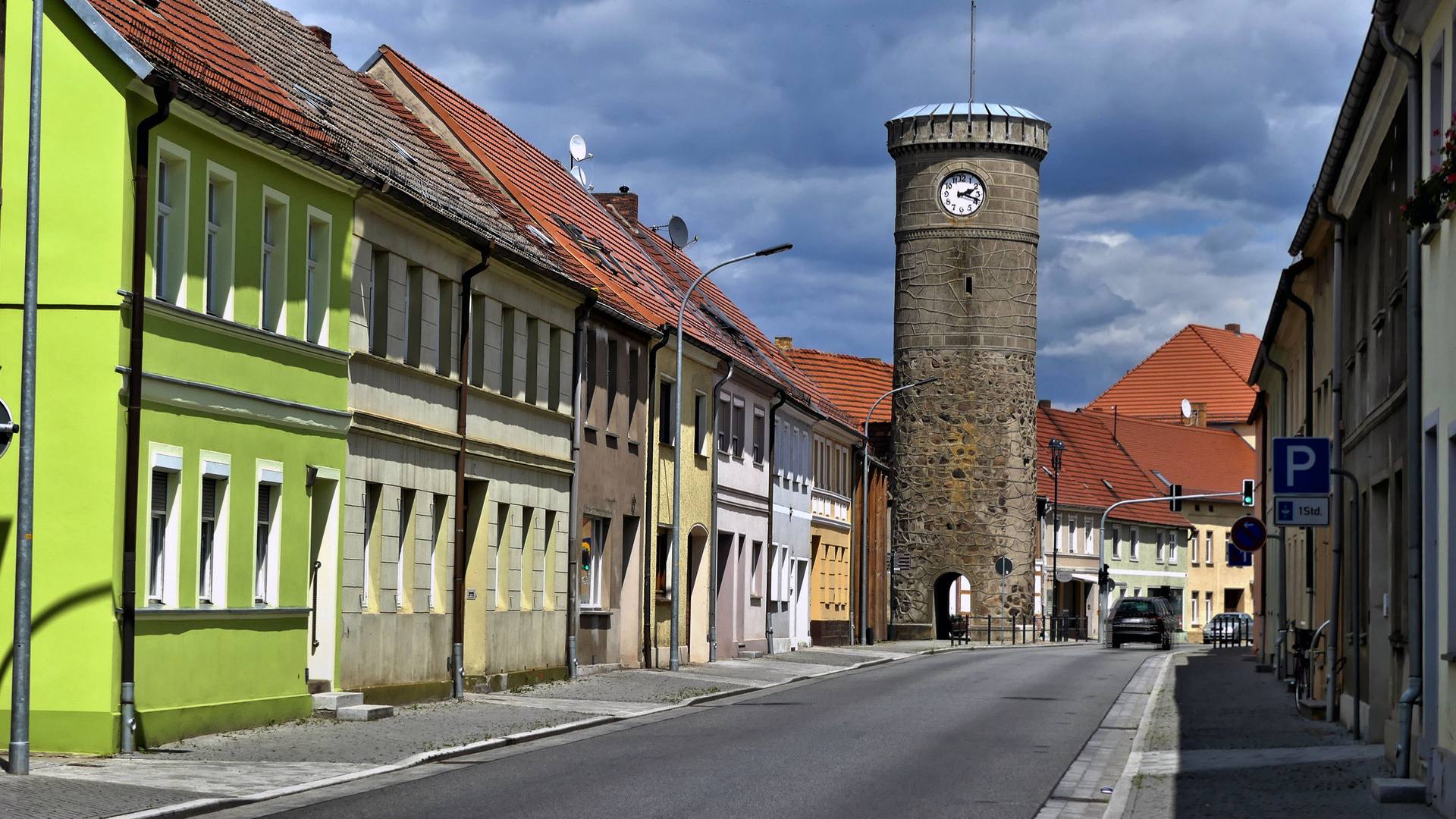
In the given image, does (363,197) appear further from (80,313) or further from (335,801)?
(335,801)

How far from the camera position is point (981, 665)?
135 feet

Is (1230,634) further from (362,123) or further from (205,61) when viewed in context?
(205,61)

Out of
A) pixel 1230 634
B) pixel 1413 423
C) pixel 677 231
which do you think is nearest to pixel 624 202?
pixel 677 231

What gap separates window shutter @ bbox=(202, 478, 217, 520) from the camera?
63.9 feet

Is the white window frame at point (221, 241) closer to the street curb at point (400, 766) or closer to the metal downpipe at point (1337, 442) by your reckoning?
the street curb at point (400, 766)

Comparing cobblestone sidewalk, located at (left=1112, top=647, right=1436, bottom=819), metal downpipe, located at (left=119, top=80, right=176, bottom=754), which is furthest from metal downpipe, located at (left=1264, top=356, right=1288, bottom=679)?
metal downpipe, located at (left=119, top=80, right=176, bottom=754)

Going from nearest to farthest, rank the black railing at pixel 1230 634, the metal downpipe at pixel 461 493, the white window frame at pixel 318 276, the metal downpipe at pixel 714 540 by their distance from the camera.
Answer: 1. the white window frame at pixel 318 276
2. the metal downpipe at pixel 461 493
3. the metal downpipe at pixel 714 540
4. the black railing at pixel 1230 634

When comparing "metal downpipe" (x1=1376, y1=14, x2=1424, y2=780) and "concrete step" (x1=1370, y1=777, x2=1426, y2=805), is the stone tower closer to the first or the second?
"metal downpipe" (x1=1376, y1=14, x2=1424, y2=780)

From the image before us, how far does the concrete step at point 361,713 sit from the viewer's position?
2170cm

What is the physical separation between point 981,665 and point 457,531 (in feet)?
58.6

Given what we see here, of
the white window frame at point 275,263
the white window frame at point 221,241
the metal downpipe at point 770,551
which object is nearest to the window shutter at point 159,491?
the white window frame at point 221,241

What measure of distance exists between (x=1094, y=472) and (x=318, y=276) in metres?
72.8

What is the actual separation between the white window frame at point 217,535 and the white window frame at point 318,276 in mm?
2535

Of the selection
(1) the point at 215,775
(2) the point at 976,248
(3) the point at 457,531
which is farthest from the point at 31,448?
(2) the point at 976,248
